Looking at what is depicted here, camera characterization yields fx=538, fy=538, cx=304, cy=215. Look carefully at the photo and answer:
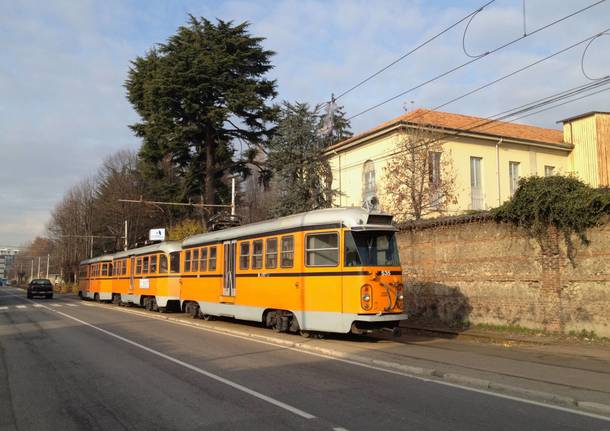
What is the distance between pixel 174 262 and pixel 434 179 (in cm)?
1442

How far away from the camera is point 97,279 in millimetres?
37562

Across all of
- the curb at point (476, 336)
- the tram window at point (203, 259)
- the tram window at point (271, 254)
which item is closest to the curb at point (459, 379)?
the tram window at point (271, 254)

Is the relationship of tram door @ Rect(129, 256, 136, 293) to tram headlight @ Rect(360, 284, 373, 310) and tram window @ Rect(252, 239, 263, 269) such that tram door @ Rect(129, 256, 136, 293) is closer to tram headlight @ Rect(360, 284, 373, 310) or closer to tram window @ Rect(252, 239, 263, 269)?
tram window @ Rect(252, 239, 263, 269)

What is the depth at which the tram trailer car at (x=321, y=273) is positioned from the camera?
12.8 m

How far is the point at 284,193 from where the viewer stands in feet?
115

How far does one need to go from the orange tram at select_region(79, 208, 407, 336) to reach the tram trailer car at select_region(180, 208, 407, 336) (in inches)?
0.9

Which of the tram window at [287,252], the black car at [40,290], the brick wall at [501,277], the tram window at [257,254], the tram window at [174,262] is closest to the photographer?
the brick wall at [501,277]

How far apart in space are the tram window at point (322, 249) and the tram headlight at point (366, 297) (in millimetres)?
1011

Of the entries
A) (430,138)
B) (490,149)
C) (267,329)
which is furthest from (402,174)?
(267,329)

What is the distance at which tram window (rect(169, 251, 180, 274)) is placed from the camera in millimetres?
23661

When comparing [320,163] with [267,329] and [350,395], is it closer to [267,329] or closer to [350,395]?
[267,329]

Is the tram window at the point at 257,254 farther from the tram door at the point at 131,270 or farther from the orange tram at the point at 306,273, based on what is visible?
the tram door at the point at 131,270

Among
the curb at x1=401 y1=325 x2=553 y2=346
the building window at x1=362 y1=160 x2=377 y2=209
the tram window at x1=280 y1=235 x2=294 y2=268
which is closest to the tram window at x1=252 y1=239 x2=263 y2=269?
the tram window at x1=280 y1=235 x2=294 y2=268

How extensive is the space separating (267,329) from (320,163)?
20.1m
